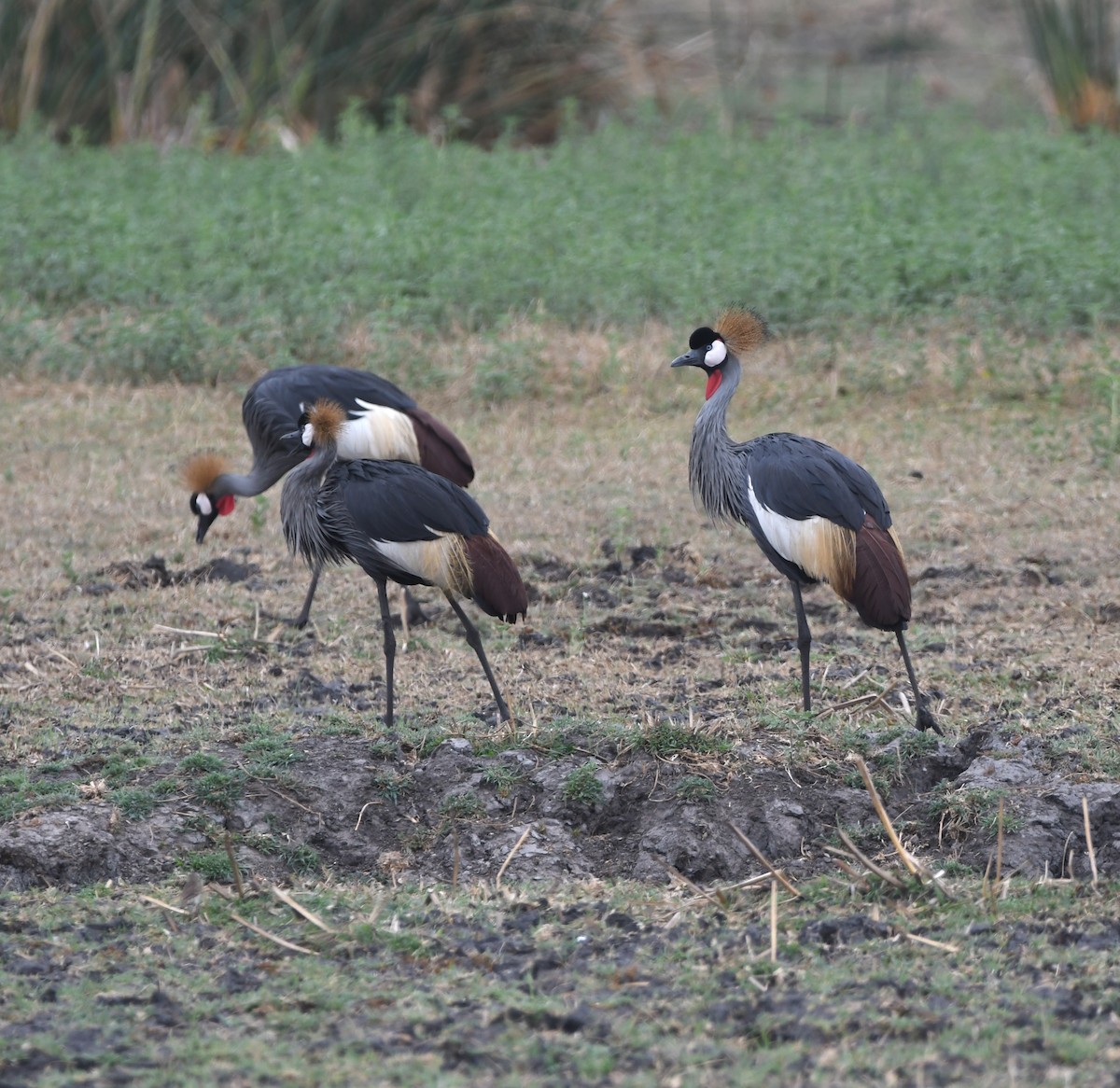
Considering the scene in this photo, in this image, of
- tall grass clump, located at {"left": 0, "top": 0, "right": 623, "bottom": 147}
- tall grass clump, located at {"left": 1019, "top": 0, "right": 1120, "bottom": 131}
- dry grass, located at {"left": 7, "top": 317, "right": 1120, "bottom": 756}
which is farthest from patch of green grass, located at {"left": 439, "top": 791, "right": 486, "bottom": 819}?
tall grass clump, located at {"left": 1019, "top": 0, "right": 1120, "bottom": 131}

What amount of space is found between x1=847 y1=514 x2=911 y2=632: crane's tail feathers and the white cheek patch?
1060 millimetres

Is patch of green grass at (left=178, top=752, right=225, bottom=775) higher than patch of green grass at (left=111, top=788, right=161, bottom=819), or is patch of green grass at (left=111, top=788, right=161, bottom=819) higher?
patch of green grass at (left=178, top=752, right=225, bottom=775)

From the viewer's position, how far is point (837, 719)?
562 centimetres

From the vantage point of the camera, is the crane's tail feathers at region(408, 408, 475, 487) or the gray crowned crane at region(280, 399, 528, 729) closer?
the gray crowned crane at region(280, 399, 528, 729)

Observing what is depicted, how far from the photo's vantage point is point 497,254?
416 inches

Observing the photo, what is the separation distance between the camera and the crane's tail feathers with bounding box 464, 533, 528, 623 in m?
5.58

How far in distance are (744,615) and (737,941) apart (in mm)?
2848

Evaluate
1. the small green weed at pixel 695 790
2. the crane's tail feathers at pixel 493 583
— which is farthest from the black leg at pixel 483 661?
the small green weed at pixel 695 790

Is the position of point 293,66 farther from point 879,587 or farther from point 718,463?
point 879,587

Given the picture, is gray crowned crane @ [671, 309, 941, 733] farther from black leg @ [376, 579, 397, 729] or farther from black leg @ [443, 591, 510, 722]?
black leg @ [376, 579, 397, 729]

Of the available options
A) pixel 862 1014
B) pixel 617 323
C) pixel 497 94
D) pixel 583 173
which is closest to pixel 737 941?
pixel 862 1014

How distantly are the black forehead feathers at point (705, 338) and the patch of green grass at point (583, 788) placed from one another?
6.30 feet

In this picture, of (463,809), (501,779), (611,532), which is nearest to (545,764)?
A: (501,779)

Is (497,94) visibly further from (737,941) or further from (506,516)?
(737,941)
